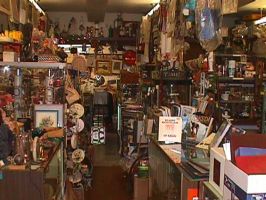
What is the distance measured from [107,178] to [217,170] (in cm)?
429

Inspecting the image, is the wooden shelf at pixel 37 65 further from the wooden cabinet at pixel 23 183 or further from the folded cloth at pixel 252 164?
the folded cloth at pixel 252 164

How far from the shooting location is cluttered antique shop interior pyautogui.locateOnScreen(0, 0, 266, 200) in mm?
2234

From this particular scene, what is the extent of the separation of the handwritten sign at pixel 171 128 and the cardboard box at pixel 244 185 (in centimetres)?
173

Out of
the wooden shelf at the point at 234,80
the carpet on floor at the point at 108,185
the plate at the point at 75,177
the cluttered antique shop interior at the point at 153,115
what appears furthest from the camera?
the wooden shelf at the point at 234,80

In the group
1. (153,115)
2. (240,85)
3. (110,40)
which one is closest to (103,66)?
(110,40)

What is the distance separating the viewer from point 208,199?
1933mm

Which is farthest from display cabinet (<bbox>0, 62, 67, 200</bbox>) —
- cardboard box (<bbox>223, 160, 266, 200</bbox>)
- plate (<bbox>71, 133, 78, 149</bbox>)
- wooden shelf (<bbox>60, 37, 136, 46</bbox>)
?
wooden shelf (<bbox>60, 37, 136, 46</bbox>)

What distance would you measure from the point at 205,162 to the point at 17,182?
Result: 4.02ft

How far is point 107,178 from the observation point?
597 cm

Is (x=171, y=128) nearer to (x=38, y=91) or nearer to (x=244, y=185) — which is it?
(x=38, y=91)

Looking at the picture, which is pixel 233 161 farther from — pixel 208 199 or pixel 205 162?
pixel 205 162

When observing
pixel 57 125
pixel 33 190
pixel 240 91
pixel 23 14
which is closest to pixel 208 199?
pixel 33 190

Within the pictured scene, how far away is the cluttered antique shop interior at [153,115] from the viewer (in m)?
2.23

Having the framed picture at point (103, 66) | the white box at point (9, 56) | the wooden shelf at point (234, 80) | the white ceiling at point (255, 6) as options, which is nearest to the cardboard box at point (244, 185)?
the white box at point (9, 56)
